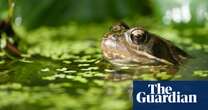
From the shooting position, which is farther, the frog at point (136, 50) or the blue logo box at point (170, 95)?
the frog at point (136, 50)

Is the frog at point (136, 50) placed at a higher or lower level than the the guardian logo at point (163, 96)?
higher

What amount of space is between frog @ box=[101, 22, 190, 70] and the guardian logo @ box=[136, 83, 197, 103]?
0.12 metres

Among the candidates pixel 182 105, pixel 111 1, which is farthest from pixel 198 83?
pixel 111 1

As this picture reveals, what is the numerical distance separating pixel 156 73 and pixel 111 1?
1.32ft

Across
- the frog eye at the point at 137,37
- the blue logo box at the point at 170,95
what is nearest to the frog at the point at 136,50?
the frog eye at the point at 137,37

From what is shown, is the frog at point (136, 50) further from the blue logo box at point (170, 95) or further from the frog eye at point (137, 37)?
the blue logo box at point (170, 95)

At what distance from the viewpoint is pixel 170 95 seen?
1713 millimetres

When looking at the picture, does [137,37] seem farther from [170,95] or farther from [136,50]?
[170,95]

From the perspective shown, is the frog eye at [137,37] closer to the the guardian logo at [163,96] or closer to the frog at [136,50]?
the frog at [136,50]

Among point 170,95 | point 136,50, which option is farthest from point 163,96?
point 136,50

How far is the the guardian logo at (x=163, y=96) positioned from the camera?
5.60 feet

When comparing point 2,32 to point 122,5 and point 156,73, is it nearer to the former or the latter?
point 122,5

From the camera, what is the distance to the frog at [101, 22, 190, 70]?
1825 mm

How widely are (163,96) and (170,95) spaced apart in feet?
0.07
